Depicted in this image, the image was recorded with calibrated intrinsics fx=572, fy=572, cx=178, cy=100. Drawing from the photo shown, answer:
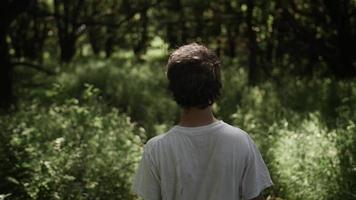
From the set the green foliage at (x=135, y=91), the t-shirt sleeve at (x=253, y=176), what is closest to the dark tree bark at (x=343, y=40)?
the green foliage at (x=135, y=91)

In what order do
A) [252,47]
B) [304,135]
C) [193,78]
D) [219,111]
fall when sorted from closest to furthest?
[193,78] < [304,135] < [219,111] < [252,47]

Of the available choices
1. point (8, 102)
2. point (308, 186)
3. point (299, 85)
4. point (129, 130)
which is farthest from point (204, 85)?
point (8, 102)

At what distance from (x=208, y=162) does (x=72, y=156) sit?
3915mm

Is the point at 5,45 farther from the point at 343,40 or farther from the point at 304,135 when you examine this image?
the point at 343,40

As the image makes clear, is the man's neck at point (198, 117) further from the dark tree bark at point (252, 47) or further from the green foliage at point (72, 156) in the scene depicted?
the dark tree bark at point (252, 47)

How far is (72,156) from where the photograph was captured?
6.22 meters

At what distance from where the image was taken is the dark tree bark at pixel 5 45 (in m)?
10.8

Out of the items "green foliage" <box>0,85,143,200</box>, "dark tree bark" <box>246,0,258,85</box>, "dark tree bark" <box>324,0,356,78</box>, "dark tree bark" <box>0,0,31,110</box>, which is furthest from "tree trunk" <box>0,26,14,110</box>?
"dark tree bark" <box>324,0,356,78</box>

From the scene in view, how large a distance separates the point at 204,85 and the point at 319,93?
24.7ft

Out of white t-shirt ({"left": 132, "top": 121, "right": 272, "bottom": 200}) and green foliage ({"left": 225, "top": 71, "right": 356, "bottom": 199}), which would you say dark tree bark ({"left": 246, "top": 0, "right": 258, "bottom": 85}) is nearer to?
green foliage ({"left": 225, "top": 71, "right": 356, "bottom": 199})

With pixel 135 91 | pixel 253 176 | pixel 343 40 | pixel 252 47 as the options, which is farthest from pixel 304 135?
pixel 343 40

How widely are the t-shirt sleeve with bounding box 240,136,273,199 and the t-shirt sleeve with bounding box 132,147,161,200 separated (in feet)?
1.29

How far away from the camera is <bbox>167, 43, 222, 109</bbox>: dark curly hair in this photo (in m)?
2.46

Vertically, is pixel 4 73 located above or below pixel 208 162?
below
